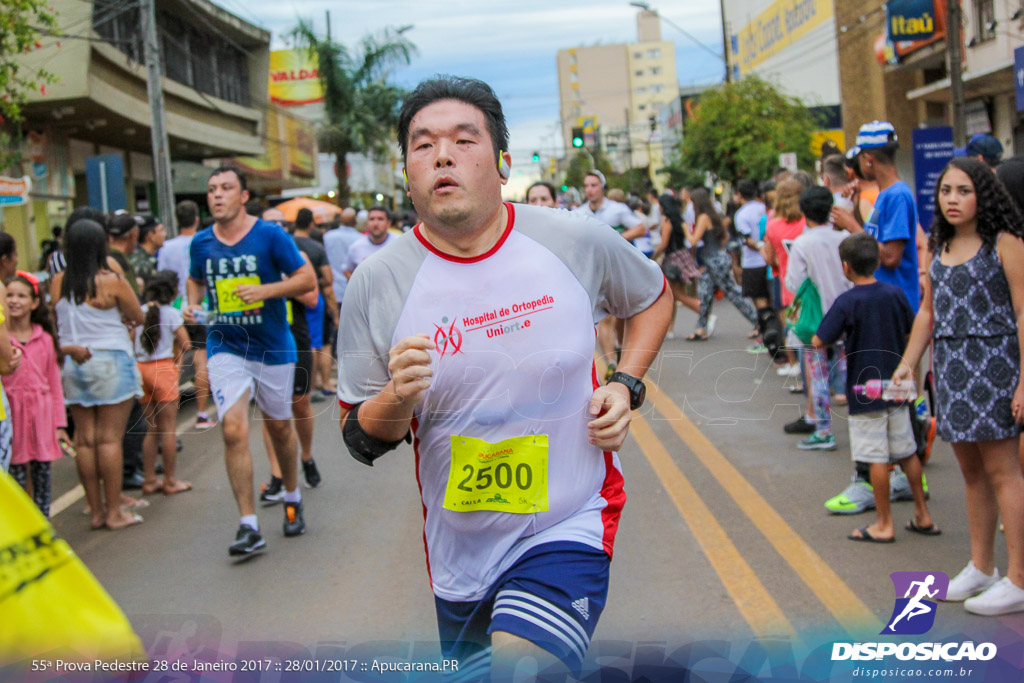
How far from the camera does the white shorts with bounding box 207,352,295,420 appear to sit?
238 inches

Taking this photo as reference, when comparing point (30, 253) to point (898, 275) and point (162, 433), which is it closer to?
point (162, 433)

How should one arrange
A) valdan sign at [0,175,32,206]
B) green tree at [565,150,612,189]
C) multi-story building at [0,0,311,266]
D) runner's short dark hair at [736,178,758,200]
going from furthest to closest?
green tree at [565,150,612,189] → multi-story building at [0,0,311,266] → runner's short dark hair at [736,178,758,200] → valdan sign at [0,175,32,206]

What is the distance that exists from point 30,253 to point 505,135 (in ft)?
73.4

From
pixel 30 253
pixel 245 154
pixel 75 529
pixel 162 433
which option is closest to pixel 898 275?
pixel 162 433

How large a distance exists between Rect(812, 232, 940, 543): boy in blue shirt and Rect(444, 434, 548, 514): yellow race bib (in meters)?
3.16

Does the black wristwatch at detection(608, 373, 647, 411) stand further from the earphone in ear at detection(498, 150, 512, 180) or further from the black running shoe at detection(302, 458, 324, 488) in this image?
the black running shoe at detection(302, 458, 324, 488)

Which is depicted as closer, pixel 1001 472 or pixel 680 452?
pixel 1001 472

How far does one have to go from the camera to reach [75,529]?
7.01 metres

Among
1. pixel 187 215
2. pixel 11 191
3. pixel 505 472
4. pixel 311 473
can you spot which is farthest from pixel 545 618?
pixel 11 191

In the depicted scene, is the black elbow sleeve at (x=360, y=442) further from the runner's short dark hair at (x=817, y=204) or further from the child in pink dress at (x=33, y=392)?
the runner's short dark hair at (x=817, y=204)

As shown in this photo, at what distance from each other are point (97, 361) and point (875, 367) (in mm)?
4791

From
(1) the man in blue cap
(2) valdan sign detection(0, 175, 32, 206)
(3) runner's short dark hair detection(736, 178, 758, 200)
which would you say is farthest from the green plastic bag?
(2) valdan sign detection(0, 175, 32, 206)

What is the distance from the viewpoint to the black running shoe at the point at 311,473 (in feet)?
25.1

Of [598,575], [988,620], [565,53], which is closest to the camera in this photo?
[598,575]
